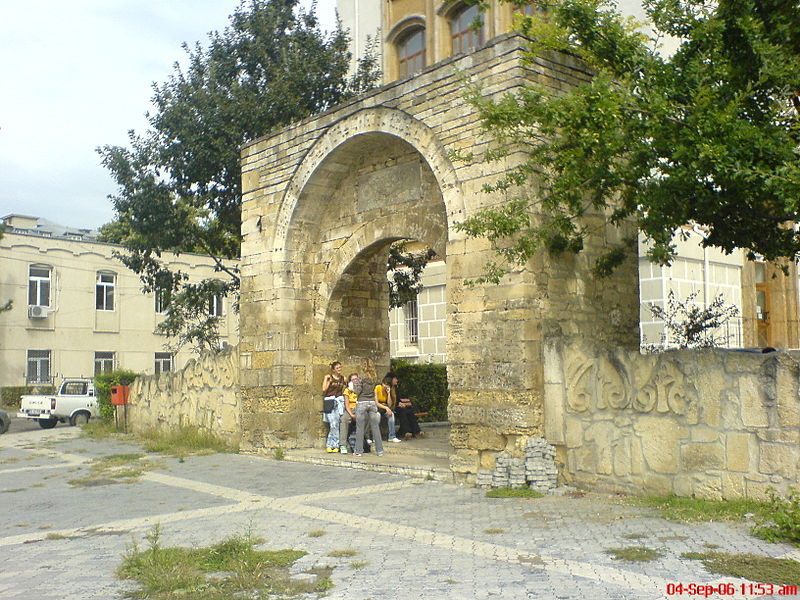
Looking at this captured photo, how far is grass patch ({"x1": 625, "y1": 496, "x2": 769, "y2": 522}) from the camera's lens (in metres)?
6.87

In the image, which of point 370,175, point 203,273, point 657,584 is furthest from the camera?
point 203,273

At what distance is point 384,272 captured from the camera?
1350 cm

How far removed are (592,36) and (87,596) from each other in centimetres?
678

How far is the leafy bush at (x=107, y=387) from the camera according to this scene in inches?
797

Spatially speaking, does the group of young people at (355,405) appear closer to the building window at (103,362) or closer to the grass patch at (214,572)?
the grass patch at (214,572)

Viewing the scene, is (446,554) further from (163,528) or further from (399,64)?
(399,64)

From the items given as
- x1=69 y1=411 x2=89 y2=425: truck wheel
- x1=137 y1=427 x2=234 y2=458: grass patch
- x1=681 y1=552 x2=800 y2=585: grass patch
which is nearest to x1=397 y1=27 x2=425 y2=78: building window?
x1=69 y1=411 x2=89 y2=425: truck wheel

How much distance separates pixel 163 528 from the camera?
7.22m

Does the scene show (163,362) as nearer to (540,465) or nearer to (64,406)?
(64,406)

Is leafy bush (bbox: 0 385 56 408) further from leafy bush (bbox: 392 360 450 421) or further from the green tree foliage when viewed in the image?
the green tree foliage

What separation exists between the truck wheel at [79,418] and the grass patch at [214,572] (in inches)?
685

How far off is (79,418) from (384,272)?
12.9 m

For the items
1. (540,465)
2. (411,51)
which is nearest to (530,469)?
(540,465)

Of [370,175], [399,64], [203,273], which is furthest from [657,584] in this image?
[203,273]
